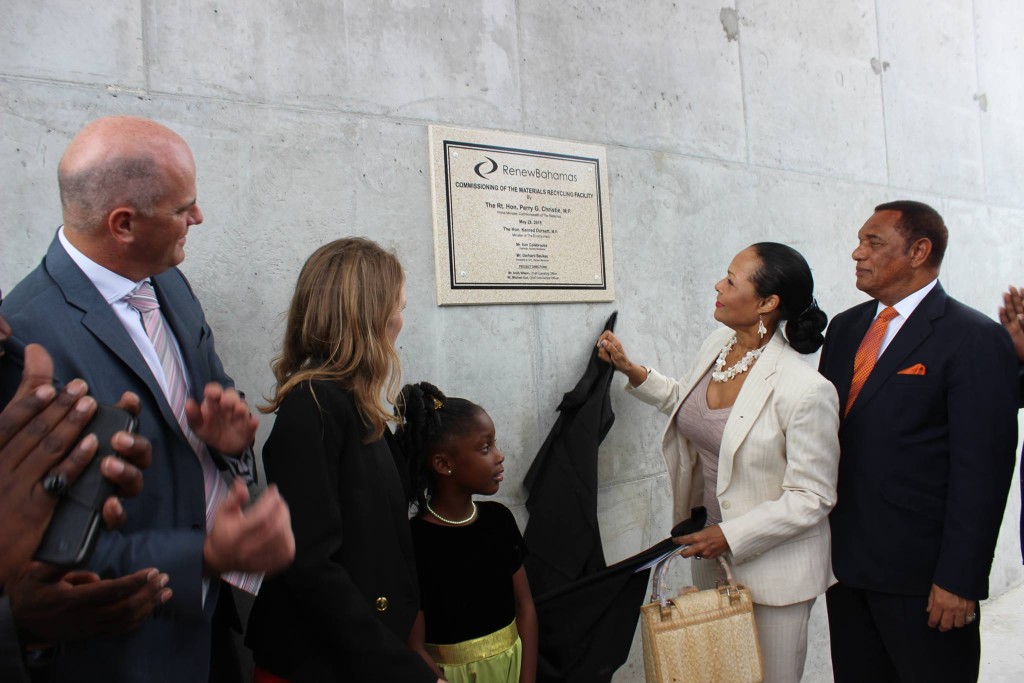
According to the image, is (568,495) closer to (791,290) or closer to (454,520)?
(454,520)

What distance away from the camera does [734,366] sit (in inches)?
110

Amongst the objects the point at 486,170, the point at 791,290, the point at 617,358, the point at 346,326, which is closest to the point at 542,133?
the point at 486,170

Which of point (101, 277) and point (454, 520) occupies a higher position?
point (101, 277)

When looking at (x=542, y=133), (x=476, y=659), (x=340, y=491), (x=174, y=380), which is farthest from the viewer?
(x=542, y=133)

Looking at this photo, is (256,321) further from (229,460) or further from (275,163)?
Answer: (229,460)

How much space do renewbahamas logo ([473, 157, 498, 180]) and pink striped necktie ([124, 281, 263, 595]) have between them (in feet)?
4.72

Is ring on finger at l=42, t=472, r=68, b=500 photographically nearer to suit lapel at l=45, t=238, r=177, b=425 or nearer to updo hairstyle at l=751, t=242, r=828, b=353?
suit lapel at l=45, t=238, r=177, b=425

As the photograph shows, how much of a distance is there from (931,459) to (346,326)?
1.97 metres

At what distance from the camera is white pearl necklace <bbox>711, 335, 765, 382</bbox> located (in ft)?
9.06

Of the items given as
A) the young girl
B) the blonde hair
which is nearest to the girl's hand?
the young girl

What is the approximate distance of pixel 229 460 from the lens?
1649 mm

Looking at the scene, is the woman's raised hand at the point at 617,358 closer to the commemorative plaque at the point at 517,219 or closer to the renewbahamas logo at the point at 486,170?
the commemorative plaque at the point at 517,219

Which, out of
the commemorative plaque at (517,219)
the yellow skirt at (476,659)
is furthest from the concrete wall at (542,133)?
the yellow skirt at (476,659)

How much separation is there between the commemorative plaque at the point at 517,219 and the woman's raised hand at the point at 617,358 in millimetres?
200
